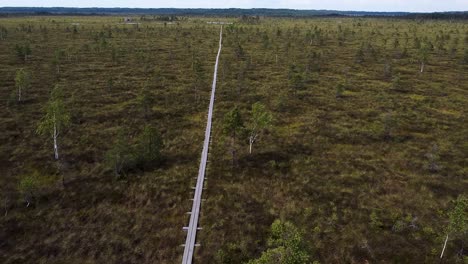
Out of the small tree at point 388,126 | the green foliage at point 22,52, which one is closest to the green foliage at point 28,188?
the small tree at point 388,126

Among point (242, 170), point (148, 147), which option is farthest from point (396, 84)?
point (148, 147)

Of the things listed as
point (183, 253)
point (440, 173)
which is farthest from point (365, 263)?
point (440, 173)

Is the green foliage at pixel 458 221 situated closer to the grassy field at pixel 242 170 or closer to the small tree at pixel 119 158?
the grassy field at pixel 242 170

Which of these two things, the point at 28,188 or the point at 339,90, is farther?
the point at 339,90

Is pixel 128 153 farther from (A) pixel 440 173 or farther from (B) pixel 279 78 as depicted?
(B) pixel 279 78

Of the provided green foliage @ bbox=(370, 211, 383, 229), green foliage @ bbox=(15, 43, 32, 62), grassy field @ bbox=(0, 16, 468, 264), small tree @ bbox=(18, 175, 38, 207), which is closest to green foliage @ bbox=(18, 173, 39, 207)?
small tree @ bbox=(18, 175, 38, 207)

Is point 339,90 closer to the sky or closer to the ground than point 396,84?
closer to the ground

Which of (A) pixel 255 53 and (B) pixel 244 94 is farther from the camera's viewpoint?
(A) pixel 255 53

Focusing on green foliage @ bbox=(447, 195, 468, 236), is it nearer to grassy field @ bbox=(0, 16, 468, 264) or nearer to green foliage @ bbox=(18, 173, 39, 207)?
grassy field @ bbox=(0, 16, 468, 264)

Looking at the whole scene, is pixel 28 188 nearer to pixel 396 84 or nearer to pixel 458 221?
pixel 458 221
